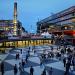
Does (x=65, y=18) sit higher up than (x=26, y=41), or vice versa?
(x=65, y=18)

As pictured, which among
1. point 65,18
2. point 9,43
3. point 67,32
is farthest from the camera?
point 65,18

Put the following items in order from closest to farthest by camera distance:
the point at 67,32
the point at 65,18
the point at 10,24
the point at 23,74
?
1. the point at 23,74
2. the point at 67,32
3. the point at 65,18
4. the point at 10,24

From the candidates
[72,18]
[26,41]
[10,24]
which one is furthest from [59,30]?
[10,24]

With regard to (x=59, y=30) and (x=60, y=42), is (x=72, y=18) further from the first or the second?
(x=60, y=42)

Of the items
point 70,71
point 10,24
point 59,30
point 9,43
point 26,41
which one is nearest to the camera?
point 70,71

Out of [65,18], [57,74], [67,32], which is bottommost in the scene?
[57,74]

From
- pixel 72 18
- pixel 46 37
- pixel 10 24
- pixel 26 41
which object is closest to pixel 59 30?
pixel 72 18

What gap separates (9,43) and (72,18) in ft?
95.7

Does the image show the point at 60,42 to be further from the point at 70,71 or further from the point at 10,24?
the point at 10,24

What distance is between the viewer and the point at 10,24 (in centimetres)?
15375

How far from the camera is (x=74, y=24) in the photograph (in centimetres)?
8388

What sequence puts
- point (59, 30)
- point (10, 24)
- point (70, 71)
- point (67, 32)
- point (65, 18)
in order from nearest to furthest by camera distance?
1. point (70, 71)
2. point (67, 32)
3. point (59, 30)
4. point (65, 18)
5. point (10, 24)

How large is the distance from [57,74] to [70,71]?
7.62ft

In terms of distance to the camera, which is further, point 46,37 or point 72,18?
point 72,18
